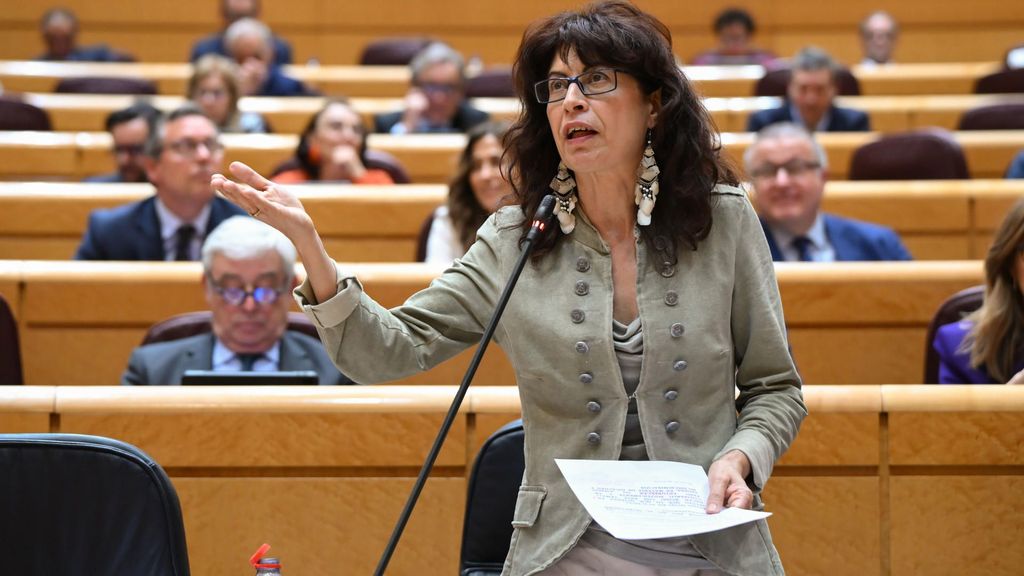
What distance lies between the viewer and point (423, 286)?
8.14ft

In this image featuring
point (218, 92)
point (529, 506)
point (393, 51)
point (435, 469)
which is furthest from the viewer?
point (393, 51)

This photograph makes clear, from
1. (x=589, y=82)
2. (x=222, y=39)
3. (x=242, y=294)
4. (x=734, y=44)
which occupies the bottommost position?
(x=242, y=294)

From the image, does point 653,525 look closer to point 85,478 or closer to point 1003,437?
point 85,478

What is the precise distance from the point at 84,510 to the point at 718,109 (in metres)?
3.82

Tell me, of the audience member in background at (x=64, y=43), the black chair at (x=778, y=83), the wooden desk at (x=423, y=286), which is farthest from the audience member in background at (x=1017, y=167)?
the audience member in background at (x=64, y=43)

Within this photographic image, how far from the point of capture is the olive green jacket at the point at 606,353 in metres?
1.09

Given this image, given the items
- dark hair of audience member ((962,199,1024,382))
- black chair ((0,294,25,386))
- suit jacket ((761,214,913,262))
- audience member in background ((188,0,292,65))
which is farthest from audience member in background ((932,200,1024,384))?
audience member in background ((188,0,292,65))

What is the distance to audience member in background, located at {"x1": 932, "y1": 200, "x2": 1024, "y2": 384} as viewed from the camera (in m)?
2.07

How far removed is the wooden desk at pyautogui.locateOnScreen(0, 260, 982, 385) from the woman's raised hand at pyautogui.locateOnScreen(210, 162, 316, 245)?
4.24ft

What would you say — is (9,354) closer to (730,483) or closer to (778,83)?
(730,483)

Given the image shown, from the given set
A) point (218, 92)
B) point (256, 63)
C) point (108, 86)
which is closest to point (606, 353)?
point (218, 92)

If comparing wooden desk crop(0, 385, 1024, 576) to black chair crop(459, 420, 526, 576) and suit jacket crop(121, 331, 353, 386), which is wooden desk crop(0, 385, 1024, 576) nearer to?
black chair crop(459, 420, 526, 576)

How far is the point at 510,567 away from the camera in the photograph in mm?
1119

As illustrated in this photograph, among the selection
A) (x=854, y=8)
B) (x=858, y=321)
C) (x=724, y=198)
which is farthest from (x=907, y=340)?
(x=854, y=8)
